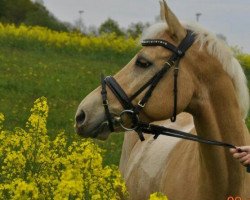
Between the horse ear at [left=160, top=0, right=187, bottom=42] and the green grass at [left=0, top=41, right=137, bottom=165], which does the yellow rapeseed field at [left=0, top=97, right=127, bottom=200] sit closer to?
the horse ear at [left=160, top=0, right=187, bottom=42]

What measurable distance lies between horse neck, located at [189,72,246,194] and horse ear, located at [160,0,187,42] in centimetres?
37

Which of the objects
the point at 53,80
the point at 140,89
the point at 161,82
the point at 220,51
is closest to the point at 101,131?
the point at 140,89

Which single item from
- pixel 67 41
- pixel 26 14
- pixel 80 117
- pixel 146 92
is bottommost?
pixel 80 117

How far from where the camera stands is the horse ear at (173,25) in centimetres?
441

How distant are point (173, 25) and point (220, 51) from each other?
1.17 ft

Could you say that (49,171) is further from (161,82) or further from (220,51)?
(220,51)

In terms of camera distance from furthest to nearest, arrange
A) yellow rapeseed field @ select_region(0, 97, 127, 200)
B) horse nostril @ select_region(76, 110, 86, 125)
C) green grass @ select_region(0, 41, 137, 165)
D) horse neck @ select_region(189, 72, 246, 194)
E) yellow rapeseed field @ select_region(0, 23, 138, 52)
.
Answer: yellow rapeseed field @ select_region(0, 23, 138, 52) < green grass @ select_region(0, 41, 137, 165) < horse neck @ select_region(189, 72, 246, 194) < horse nostril @ select_region(76, 110, 86, 125) < yellow rapeseed field @ select_region(0, 97, 127, 200)

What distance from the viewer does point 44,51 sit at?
19766 millimetres

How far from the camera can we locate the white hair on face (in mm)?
4508

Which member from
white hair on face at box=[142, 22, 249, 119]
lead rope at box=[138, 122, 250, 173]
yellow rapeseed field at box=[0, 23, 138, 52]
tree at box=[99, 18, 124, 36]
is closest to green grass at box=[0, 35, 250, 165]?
yellow rapeseed field at box=[0, 23, 138, 52]

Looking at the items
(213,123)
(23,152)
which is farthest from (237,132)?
(23,152)

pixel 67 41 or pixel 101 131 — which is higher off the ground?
pixel 67 41

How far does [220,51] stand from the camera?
450 cm

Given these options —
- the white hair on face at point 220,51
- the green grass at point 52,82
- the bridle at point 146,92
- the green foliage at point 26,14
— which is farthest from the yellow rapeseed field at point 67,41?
the green foliage at point 26,14
